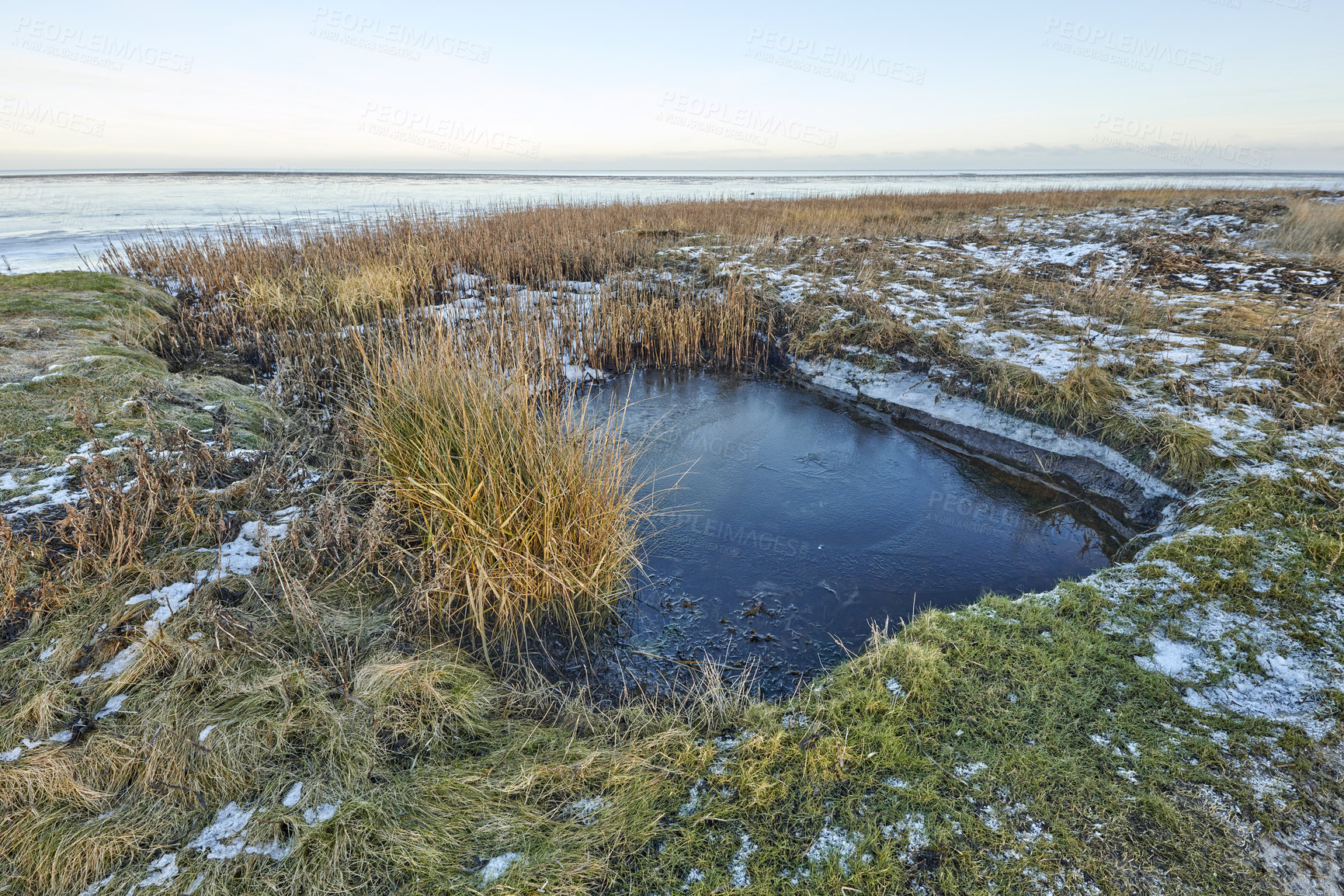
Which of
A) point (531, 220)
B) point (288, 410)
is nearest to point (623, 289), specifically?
point (288, 410)

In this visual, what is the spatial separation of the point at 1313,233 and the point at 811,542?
14704 millimetres

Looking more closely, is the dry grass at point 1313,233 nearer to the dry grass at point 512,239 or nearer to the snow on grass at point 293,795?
the dry grass at point 512,239

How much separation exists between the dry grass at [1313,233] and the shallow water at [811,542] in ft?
33.9

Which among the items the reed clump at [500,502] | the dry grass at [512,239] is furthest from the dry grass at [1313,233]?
the reed clump at [500,502]

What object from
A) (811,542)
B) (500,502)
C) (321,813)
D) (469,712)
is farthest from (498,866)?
(811,542)

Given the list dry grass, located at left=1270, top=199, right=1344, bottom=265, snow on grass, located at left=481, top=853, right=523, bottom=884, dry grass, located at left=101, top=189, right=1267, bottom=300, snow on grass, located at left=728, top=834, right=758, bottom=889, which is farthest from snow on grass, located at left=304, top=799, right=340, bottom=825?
dry grass, located at left=1270, top=199, right=1344, bottom=265

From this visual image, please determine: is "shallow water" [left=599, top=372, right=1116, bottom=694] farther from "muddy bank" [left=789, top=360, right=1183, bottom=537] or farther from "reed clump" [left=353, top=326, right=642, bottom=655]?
"reed clump" [left=353, top=326, right=642, bottom=655]

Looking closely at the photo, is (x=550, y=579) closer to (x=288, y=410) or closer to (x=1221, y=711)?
(x=1221, y=711)

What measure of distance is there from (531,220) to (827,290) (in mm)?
8606

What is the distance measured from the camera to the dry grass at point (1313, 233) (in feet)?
35.4

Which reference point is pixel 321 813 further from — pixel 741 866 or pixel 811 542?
pixel 811 542

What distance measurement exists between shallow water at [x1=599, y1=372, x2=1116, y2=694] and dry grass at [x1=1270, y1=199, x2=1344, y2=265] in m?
10.3

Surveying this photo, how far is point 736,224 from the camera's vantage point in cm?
1573

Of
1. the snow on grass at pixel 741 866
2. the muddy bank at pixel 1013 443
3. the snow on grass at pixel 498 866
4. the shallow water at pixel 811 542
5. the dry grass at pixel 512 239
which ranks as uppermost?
the dry grass at pixel 512 239
